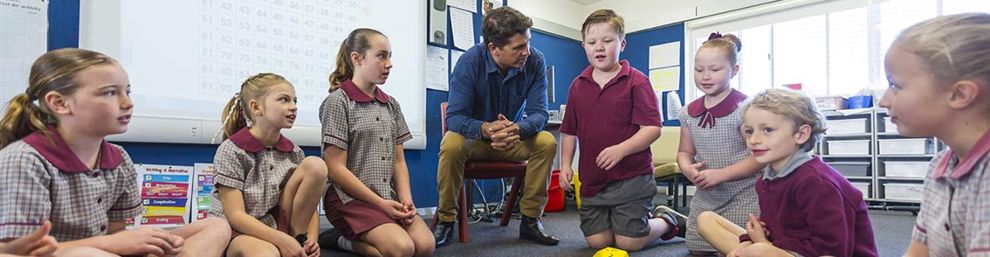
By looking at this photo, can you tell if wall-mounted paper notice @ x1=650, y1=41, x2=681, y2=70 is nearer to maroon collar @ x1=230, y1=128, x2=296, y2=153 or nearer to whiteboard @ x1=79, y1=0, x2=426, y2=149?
whiteboard @ x1=79, y1=0, x2=426, y2=149

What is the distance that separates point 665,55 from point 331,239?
397 centimetres

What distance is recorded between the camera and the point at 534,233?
6.09ft

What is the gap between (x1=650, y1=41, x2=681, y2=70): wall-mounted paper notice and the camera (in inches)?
191

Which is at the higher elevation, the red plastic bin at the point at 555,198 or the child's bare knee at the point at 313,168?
the child's bare knee at the point at 313,168

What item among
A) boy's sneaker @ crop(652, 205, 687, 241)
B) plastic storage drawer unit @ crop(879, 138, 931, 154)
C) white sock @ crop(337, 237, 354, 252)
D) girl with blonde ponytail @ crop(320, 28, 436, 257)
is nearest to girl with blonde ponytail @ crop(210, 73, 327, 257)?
girl with blonde ponytail @ crop(320, 28, 436, 257)

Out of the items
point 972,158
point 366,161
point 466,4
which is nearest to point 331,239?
point 366,161

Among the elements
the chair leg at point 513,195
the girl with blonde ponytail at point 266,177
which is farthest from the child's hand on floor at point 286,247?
the chair leg at point 513,195

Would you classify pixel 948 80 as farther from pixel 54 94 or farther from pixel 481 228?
pixel 481 228

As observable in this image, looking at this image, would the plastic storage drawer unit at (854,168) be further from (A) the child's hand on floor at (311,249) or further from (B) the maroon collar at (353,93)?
(A) the child's hand on floor at (311,249)

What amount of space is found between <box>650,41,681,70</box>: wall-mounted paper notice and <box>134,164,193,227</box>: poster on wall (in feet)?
13.3

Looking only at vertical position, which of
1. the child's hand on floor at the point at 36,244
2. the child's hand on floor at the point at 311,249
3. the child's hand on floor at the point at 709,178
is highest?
the child's hand on floor at the point at 709,178

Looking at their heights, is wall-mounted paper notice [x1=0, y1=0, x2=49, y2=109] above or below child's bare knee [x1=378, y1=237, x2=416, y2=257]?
above

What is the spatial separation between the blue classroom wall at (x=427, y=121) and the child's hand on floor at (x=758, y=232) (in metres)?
1.77

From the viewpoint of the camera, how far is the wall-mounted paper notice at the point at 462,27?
9.35ft
